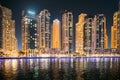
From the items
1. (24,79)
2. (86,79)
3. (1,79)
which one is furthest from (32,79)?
(86,79)

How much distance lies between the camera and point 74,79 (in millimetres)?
68375

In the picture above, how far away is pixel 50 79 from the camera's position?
67.8 m

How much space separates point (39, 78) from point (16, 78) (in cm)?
→ 490

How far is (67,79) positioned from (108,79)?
8.35m

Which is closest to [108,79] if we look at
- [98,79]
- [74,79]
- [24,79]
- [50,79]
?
[98,79]

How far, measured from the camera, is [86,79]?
222 ft

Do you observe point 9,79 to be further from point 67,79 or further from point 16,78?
point 67,79

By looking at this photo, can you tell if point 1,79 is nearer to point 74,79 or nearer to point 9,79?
point 9,79

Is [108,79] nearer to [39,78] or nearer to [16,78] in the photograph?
[39,78]

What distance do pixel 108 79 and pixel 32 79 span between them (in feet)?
51.7

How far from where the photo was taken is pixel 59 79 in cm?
6769

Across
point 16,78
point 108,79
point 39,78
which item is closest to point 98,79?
point 108,79

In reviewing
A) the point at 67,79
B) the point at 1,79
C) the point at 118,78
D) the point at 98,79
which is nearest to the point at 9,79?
the point at 1,79

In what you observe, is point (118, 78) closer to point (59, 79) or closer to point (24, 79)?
point (59, 79)
